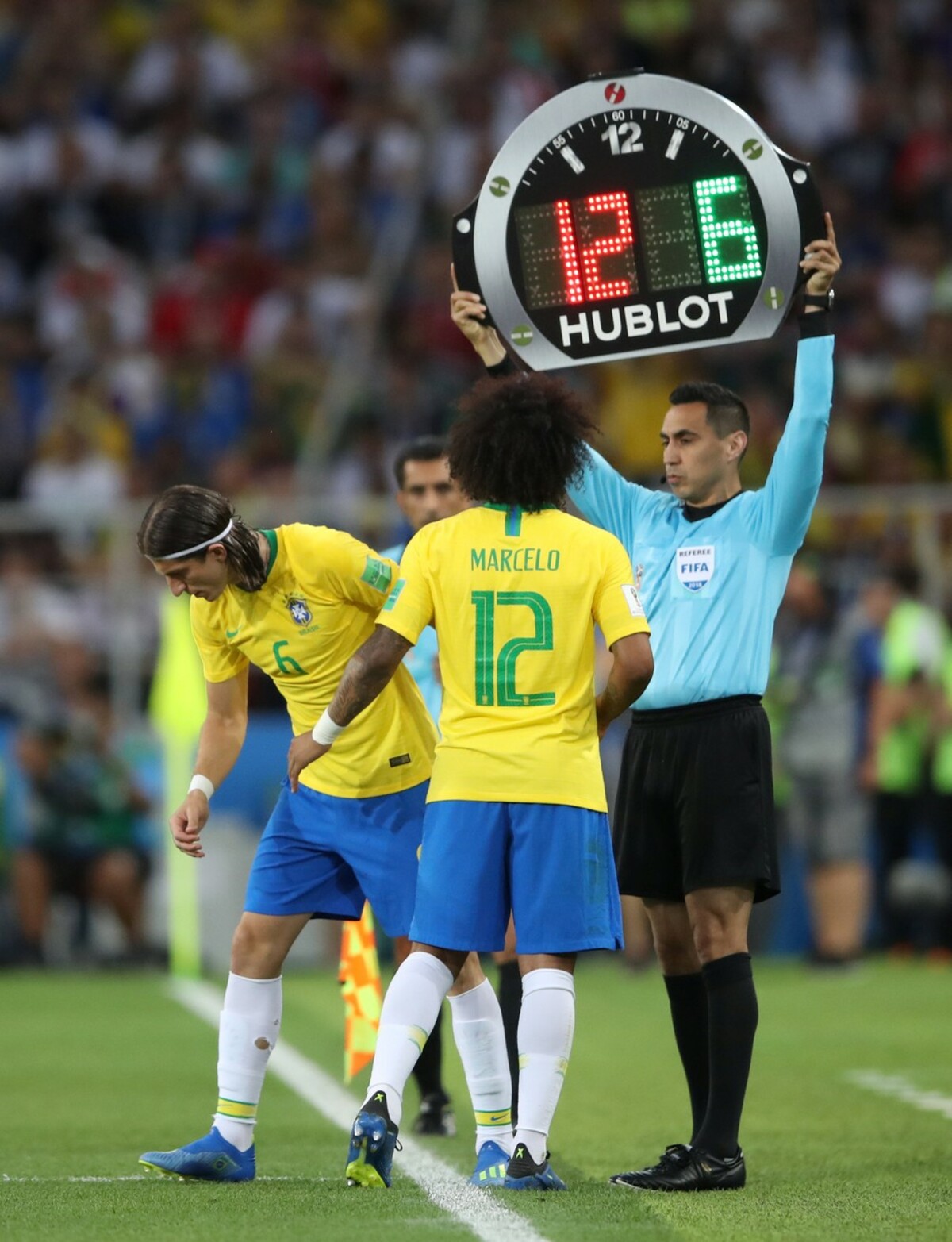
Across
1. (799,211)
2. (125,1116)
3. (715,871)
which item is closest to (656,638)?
(715,871)

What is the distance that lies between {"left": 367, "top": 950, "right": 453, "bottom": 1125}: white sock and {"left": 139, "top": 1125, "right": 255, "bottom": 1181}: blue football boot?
2.06ft

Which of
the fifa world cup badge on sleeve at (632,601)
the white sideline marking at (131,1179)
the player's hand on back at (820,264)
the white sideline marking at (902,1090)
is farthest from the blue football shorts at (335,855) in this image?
the white sideline marking at (902,1090)

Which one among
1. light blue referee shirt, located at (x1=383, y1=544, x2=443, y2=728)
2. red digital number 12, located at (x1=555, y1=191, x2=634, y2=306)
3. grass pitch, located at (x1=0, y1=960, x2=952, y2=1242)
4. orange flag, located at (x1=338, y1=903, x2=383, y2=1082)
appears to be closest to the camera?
grass pitch, located at (x1=0, y1=960, x2=952, y2=1242)

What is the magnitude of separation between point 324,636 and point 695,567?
1.08 metres

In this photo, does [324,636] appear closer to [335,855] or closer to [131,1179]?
[335,855]

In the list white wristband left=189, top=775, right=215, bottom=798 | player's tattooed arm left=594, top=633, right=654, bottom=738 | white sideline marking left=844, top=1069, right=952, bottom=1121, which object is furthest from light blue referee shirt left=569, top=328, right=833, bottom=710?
white sideline marking left=844, top=1069, right=952, bottom=1121

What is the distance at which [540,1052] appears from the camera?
554 cm

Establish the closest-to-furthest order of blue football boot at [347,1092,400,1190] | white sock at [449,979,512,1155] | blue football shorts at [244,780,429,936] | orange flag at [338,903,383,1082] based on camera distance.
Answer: blue football boot at [347,1092,400,1190], white sock at [449,979,512,1155], blue football shorts at [244,780,429,936], orange flag at [338,903,383,1082]

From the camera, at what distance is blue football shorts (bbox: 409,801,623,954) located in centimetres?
557

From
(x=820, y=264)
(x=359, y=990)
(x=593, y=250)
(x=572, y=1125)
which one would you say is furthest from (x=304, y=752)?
(x=572, y=1125)

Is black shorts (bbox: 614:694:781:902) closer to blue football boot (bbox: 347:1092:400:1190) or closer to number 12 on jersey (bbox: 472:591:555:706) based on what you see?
number 12 on jersey (bbox: 472:591:555:706)

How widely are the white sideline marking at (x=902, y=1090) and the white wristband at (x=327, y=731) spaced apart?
2983mm

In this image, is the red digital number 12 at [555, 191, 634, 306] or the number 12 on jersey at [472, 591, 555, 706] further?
the red digital number 12 at [555, 191, 634, 306]

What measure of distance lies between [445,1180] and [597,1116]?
1.83m
